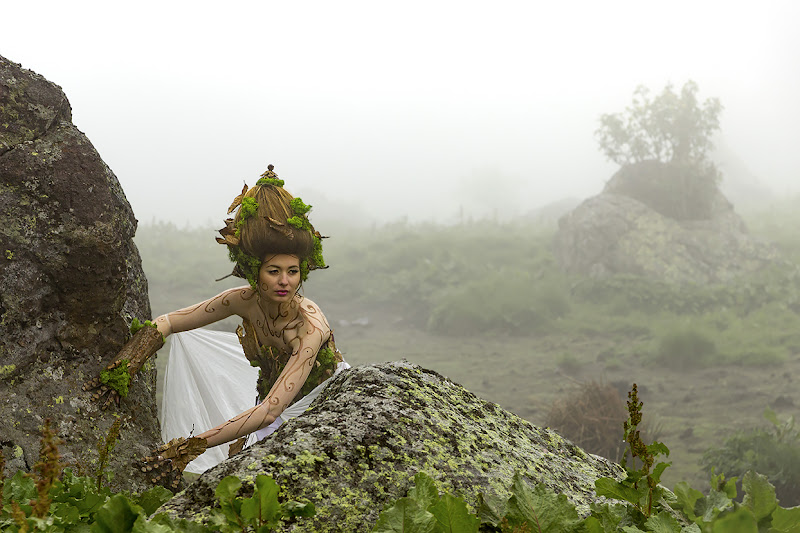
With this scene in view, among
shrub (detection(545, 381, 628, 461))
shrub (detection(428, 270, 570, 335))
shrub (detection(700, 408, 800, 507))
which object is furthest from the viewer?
shrub (detection(428, 270, 570, 335))

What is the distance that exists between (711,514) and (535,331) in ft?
52.6

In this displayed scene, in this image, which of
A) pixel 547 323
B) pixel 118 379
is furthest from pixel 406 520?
pixel 547 323

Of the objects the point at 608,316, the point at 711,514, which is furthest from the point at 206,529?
the point at 608,316

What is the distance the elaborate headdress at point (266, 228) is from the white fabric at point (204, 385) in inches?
41.8

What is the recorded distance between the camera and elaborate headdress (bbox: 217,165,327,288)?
11.5 ft

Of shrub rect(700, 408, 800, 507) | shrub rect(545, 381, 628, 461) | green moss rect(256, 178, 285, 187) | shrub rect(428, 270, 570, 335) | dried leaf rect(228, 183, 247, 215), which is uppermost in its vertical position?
green moss rect(256, 178, 285, 187)

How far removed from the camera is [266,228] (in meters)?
3.51

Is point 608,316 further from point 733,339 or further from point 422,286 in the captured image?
point 422,286

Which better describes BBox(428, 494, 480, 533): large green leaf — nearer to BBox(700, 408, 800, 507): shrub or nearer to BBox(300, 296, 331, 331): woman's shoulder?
BBox(300, 296, 331, 331): woman's shoulder

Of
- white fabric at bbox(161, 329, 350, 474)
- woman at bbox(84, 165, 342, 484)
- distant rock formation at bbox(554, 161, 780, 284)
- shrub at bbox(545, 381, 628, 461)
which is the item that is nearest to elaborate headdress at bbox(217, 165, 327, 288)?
woman at bbox(84, 165, 342, 484)

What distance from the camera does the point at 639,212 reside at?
21.7 meters

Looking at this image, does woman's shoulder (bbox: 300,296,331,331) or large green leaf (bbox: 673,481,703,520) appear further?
woman's shoulder (bbox: 300,296,331,331)

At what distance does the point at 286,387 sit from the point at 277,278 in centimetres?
60

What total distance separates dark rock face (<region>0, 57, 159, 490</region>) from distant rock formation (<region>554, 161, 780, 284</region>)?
60.6 feet
